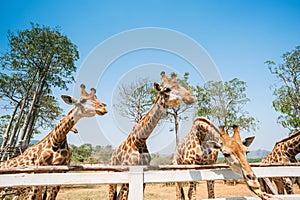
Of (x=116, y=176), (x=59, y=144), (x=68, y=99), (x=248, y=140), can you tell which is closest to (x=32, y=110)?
(x=59, y=144)

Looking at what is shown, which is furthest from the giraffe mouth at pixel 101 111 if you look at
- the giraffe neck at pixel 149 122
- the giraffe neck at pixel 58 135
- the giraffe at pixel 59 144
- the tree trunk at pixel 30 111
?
the tree trunk at pixel 30 111

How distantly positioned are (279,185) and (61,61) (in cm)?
1592

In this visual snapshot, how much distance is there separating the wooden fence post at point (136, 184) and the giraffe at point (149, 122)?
55.4 inches

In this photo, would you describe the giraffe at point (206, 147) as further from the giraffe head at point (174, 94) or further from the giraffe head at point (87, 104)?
the giraffe head at point (87, 104)

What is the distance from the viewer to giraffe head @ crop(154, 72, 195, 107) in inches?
155

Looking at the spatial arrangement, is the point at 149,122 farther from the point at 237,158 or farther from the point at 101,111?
the point at 237,158

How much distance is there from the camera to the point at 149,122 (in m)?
4.14

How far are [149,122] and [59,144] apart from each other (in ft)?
6.24

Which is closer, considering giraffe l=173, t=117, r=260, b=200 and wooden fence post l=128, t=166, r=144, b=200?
A: wooden fence post l=128, t=166, r=144, b=200

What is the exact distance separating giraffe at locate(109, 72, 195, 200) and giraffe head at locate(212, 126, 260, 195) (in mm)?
1072

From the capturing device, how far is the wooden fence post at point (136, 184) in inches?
98.2

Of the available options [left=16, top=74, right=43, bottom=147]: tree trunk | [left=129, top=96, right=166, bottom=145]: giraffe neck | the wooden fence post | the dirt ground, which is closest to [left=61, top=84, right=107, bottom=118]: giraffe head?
[left=129, top=96, right=166, bottom=145]: giraffe neck

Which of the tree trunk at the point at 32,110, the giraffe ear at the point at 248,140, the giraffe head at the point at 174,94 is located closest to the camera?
the giraffe ear at the point at 248,140

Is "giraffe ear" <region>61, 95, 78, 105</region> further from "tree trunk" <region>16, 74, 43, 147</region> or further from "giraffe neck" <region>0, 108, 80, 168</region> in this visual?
"tree trunk" <region>16, 74, 43, 147</region>
